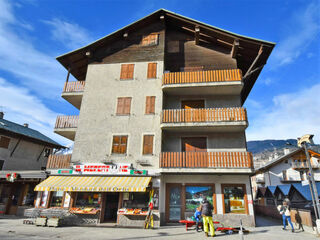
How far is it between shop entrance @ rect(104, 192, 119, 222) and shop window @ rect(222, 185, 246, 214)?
783cm

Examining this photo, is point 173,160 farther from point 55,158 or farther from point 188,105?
point 55,158

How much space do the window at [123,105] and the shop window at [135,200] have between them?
6.18m

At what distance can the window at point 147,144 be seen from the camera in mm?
14820

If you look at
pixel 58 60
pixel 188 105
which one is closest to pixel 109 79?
pixel 58 60

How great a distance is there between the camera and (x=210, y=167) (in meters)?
13.6

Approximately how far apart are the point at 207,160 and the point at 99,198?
26.7 ft

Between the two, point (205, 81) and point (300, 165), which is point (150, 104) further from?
point (300, 165)

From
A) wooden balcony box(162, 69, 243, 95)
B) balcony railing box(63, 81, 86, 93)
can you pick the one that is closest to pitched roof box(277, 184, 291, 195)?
wooden balcony box(162, 69, 243, 95)

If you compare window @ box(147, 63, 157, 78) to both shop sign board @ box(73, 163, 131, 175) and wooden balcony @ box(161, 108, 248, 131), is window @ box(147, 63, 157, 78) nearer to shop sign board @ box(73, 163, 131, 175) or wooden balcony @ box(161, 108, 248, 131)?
wooden balcony @ box(161, 108, 248, 131)

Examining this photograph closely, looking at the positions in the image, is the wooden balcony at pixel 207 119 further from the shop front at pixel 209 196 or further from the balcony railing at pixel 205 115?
the shop front at pixel 209 196

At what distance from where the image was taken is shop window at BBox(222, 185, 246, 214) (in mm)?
13852

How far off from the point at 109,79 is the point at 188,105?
7197 millimetres

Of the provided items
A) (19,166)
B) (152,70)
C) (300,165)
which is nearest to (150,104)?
(152,70)

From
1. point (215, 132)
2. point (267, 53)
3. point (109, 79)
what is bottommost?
point (215, 132)
